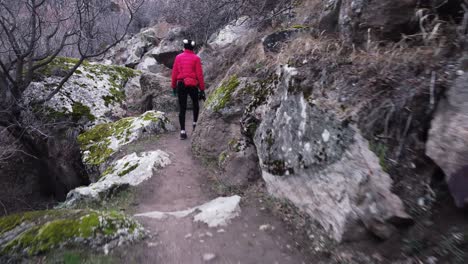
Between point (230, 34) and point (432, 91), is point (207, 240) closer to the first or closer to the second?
point (432, 91)

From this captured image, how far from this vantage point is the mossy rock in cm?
287

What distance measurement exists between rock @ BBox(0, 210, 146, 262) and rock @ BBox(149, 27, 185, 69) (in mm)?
14394

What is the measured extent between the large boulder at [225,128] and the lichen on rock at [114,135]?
5.34 ft

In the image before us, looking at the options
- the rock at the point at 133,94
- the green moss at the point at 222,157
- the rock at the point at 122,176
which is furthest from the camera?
the rock at the point at 133,94

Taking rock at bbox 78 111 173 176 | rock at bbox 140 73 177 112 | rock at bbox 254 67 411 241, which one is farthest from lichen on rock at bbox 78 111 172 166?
rock at bbox 254 67 411 241

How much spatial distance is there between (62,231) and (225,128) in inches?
129

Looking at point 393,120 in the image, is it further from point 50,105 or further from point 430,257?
point 50,105

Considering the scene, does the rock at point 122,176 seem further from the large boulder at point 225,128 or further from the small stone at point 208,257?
the small stone at point 208,257

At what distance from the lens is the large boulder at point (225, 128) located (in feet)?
15.9

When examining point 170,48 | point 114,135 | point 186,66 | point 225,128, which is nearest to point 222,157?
point 225,128

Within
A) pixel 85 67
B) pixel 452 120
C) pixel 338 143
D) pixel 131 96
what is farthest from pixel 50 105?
pixel 452 120

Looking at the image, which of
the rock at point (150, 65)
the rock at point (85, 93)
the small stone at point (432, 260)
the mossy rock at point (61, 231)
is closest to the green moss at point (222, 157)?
the mossy rock at point (61, 231)

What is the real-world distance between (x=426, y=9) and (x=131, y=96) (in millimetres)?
10041

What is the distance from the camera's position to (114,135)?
24.1 ft
